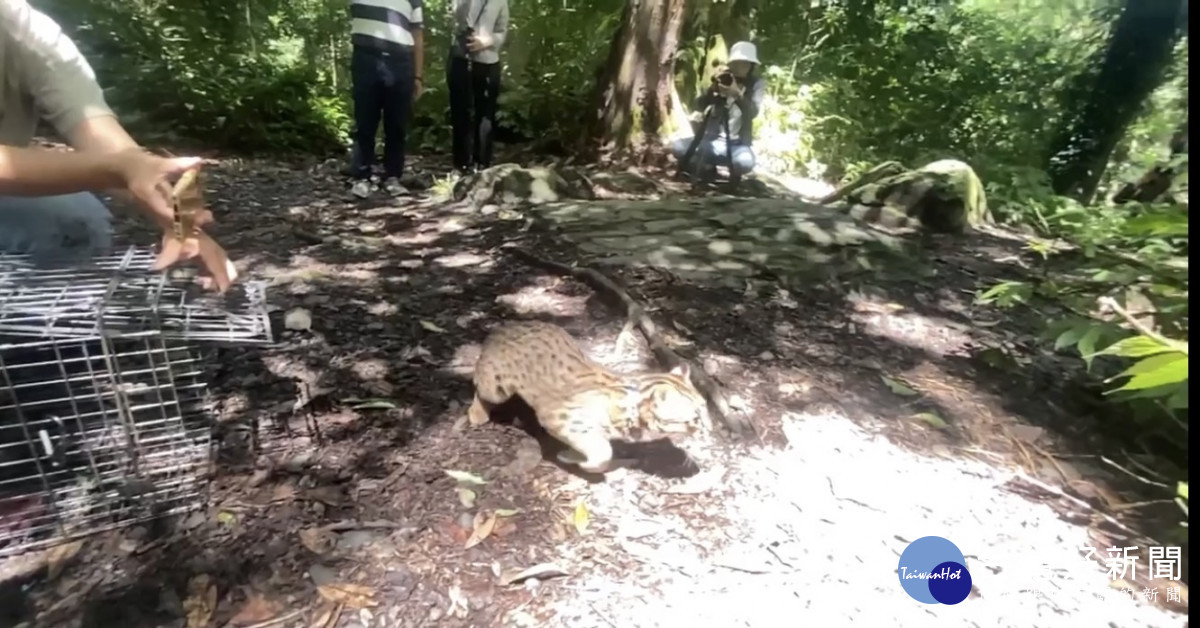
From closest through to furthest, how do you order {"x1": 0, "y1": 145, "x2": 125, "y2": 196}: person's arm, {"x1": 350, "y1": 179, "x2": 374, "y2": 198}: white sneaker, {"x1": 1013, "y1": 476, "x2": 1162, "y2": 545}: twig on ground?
{"x1": 0, "y1": 145, "x2": 125, "y2": 196}: person's arm, {"x1": 1013, "y1": 476, "x2": 1162, "y2": 545}: twig on ground, {"x1": 350, "y1": 179, "x2": 374, "y2": 198}: white sneaker

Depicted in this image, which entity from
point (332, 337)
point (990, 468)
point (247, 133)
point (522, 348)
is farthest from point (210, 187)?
point (990, 468)

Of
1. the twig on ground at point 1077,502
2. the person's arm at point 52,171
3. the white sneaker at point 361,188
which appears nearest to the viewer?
the person's arm at point 52,171

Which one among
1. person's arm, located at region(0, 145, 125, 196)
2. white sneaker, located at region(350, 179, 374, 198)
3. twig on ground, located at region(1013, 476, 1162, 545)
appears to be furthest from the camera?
white sneaker, located at region(350, 179, 374, 198)

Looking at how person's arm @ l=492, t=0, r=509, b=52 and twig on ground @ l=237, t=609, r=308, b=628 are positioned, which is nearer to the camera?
twig on ground @ l=237, t=609, r=308, b=628

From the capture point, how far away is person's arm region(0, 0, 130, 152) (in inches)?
22.5

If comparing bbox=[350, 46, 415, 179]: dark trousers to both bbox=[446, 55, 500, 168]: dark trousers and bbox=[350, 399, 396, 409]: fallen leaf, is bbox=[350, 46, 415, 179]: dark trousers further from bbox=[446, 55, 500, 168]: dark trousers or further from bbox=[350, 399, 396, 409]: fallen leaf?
bbox=[350, 399, 396, 409]: fallen leaf

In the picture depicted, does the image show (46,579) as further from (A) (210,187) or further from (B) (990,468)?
(B) (990,468)

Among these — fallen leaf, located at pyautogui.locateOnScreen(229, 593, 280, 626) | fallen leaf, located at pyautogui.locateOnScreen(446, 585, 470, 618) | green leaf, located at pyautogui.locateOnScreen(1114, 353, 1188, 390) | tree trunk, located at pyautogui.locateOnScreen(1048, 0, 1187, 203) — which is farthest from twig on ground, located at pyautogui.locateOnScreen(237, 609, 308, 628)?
tree trunk, located at pyautogui.locateOnScreen(1048, 0, 1187, 203)

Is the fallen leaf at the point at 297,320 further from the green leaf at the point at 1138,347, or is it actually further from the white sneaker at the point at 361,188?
the green leaf at the point at 1138,347

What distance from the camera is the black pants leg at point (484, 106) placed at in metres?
0.71

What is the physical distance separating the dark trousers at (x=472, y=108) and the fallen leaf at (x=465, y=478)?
313 mm

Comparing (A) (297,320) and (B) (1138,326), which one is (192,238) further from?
(B) (1138,326)

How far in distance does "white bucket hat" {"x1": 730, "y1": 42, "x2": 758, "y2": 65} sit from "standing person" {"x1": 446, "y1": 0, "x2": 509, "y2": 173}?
228mm

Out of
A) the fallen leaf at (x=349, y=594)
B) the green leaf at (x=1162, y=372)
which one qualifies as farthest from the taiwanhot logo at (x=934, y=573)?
the fallen leaf at (x=349, y=594)
